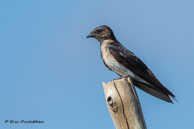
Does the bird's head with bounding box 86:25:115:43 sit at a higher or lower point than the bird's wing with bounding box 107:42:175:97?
higher

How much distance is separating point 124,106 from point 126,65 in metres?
3.70

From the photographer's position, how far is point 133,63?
9859mm

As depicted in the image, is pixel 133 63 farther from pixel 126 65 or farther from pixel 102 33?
pixel 102 33

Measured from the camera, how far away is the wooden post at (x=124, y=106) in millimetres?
6125

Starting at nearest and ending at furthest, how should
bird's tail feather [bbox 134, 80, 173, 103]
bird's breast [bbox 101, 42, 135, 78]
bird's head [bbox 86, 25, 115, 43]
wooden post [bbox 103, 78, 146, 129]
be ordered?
wooden post [bbox 103, 78, 146, 129] → bird's tail feather [bbox 134, 80, 173, 103] → bird's breast [bbox 101, 42, 135, 78] → bird's head [bbox 86, 25, 115, 43]

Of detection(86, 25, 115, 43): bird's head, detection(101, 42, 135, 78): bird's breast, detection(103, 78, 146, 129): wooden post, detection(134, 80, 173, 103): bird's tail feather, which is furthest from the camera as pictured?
detection(86, 25, 115, 43): bird's head

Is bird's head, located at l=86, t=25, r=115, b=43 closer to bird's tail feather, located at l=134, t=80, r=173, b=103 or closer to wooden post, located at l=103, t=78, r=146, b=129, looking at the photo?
bird's tail feather, located at l=134, t=80, r=173, b=103

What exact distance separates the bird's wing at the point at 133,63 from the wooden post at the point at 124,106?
246cm

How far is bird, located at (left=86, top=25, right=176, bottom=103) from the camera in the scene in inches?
350

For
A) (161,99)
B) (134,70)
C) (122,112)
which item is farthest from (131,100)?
(134,70)

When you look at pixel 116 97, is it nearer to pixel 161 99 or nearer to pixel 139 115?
pixel 139 115

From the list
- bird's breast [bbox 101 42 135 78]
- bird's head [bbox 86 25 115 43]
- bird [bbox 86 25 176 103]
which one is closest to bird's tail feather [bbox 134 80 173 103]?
bird [bbox 86 25 176 103]

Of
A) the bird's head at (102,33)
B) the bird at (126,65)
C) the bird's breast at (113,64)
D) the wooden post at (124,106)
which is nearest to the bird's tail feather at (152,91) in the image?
the bird at (126,65)

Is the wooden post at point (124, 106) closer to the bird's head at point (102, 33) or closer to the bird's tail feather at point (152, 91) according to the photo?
the bird's tail feather at point (152, 91)
